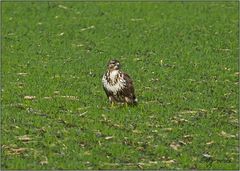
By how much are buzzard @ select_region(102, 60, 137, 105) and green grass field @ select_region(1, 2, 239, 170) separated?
0.31 metres

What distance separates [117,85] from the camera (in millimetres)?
17000

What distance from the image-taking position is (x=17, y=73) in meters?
21.2

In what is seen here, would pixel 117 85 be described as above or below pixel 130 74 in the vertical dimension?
above

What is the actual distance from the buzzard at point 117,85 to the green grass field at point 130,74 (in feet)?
1.01

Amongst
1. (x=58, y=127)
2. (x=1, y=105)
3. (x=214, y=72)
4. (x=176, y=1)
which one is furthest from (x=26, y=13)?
(x=58, y=127)

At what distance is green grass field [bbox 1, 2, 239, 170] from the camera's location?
1409cm

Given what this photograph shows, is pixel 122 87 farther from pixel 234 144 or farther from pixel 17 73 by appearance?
pixel 17 73

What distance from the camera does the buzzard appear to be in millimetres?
17000

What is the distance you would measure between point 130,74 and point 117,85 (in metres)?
4.40

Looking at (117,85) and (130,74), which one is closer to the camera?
(117,85)

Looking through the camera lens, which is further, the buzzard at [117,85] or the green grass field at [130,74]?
the buzzard at [117,85]

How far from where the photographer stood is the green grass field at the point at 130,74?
555 inches

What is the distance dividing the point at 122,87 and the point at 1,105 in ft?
8.95

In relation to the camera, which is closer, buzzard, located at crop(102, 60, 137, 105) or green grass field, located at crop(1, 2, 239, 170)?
green grass field, located at crop(1, 2, 239, 170)
